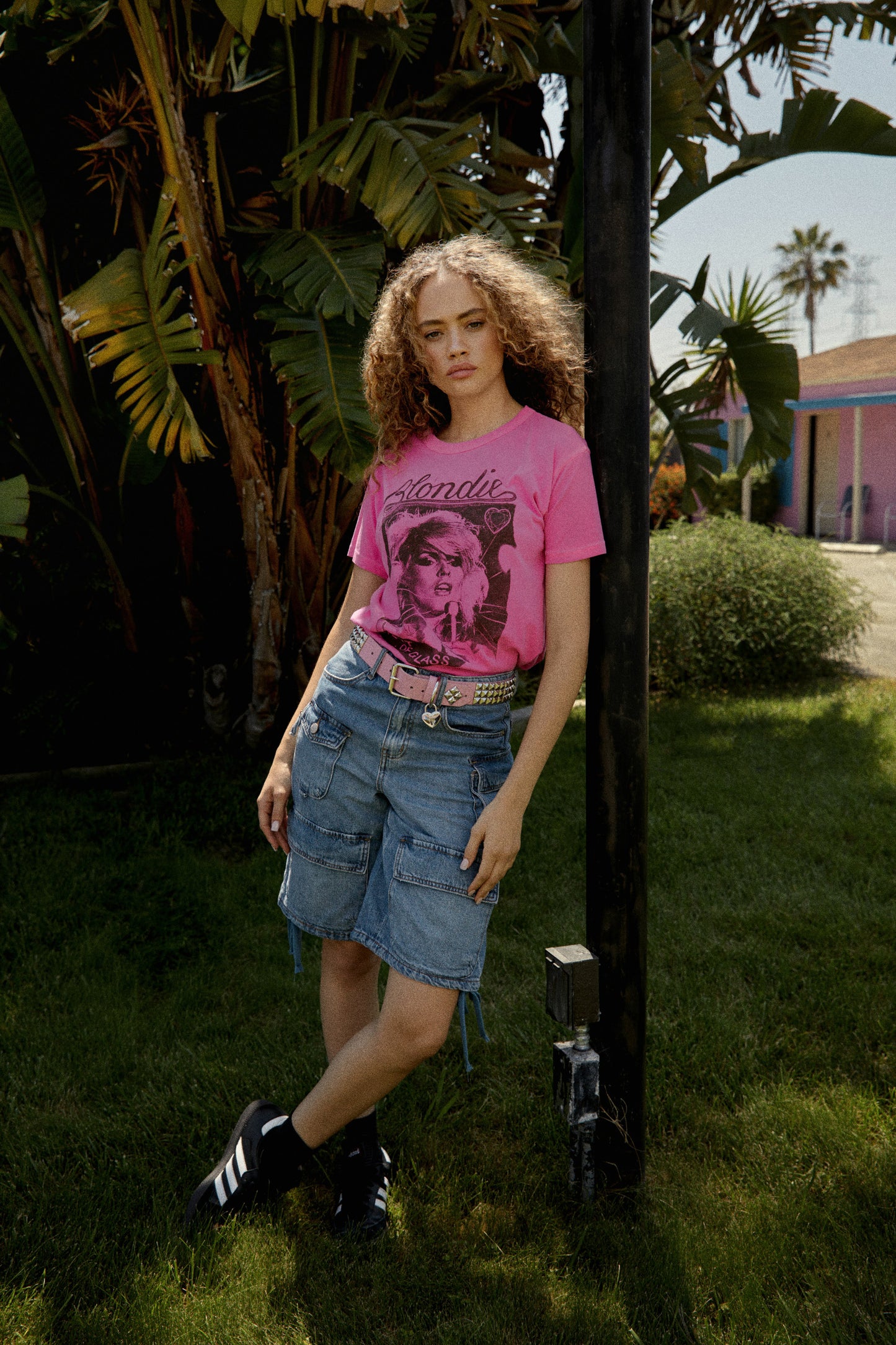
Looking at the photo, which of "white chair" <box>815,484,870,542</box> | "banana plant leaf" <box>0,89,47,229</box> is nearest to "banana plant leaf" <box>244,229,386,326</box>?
"banana plant leaf" <box>0,89,47,229</box>

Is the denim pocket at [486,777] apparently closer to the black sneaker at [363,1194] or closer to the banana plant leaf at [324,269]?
the black sneaker at [363,1194]

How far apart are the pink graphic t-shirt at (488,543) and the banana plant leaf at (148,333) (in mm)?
2295

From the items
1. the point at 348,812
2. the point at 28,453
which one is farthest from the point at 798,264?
the point at 348,812

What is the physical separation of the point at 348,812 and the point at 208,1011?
4.79ft

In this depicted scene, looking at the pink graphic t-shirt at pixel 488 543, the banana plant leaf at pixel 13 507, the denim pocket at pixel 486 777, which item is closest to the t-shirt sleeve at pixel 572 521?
the pink graphic t-shirt at pixel 488 543

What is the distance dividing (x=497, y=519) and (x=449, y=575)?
0.48 ft

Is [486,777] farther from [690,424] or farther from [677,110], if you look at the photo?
[690,424]

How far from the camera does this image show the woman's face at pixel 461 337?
2.07 meters

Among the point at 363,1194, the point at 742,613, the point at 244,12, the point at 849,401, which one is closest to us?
the point at 363,1194

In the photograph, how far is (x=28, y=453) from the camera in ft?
19.1

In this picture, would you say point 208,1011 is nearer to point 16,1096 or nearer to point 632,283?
point 16,1096

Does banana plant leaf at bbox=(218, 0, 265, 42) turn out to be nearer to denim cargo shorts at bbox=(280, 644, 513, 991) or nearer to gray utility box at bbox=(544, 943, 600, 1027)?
denim cargo shorts at bbox=(280, 644, 513, 991)

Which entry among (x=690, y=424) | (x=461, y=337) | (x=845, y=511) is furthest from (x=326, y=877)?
(x=845, y=511)

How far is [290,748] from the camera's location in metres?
2.33
